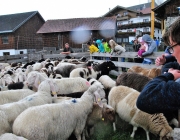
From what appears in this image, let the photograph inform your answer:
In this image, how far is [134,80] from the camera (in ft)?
16.2

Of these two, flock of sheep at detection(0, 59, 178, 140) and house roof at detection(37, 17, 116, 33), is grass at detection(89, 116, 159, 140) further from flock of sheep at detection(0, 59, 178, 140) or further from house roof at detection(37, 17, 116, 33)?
house roof at detection(37, 17, 116, 33)

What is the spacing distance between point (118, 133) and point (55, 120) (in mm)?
1663

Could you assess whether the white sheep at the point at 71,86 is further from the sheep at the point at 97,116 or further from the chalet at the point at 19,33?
the chalet at the point at 19,33

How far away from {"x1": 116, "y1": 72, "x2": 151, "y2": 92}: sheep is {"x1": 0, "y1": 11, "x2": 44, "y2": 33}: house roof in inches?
1167

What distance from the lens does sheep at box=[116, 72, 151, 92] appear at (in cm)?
476

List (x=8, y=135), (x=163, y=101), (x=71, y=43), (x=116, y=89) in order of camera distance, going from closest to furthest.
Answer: (x=163, y=101)
(x=8, y=135)
(x=116, y=89)
(x=71, y=43)

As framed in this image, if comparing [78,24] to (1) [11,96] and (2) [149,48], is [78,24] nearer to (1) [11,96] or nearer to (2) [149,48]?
(2) [149,48]

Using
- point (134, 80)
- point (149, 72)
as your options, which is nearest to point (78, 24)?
point (149, 72)

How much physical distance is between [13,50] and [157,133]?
1210 inches

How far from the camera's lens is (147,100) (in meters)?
1.22

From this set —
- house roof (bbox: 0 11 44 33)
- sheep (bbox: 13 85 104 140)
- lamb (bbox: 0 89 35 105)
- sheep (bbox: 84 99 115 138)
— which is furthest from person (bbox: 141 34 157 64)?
house roof (bbox: 0 11 44 33)

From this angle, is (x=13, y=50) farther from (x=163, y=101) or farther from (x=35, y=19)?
(x=163, y=101)

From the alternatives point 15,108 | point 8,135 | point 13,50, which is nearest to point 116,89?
point 15,108

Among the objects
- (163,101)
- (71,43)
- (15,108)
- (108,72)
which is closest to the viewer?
(163,101)
